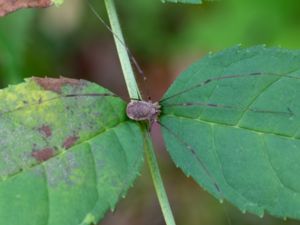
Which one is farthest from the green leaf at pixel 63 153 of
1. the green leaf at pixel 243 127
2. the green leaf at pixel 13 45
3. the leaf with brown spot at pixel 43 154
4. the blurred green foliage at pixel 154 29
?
the blurred green foliage at pixel 154 29

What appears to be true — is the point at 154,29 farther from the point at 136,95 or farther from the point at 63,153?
the point at 63,153

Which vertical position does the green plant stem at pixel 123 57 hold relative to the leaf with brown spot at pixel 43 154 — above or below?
above

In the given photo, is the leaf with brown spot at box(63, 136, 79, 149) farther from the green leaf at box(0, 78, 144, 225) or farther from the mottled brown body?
the mottled brown body

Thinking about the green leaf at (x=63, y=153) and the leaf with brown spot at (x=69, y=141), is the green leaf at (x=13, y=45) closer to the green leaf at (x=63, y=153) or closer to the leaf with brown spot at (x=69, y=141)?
the green leaf at (x=63, y=153)

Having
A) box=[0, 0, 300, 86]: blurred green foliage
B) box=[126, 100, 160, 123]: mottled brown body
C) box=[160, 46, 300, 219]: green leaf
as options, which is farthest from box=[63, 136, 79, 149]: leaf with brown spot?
box=[0, 0, 300, 86]: blurred green foliage

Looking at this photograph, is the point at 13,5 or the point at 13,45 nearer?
the point at 13,5

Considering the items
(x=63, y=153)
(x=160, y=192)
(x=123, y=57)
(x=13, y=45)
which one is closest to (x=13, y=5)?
(x=123, y=57)

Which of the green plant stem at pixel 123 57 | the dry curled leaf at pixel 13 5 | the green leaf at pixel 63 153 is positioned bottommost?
the green leaf at pixel 63 153
